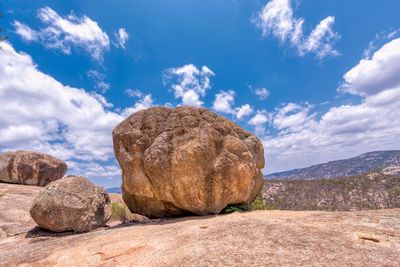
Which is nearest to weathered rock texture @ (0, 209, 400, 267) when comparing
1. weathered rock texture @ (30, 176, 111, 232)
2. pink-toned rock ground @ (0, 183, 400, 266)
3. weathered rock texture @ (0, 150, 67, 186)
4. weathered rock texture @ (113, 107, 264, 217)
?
pink-toned rock ground @ (0, 183, 400, 266)

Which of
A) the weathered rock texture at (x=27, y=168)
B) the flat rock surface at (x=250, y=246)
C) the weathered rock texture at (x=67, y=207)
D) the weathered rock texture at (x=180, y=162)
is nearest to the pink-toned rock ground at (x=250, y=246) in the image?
the flat rock surface at (x=250, y=246)

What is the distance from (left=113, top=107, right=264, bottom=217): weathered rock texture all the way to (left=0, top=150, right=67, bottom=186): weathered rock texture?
1867cm

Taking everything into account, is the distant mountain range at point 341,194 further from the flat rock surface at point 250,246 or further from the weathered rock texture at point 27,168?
the flat rock surface at point 250,246

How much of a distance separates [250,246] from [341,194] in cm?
6096

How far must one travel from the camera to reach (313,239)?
392 cm

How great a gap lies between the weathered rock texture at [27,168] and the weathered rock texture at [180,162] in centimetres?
1867

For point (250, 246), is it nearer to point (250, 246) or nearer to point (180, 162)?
point (250, 246)

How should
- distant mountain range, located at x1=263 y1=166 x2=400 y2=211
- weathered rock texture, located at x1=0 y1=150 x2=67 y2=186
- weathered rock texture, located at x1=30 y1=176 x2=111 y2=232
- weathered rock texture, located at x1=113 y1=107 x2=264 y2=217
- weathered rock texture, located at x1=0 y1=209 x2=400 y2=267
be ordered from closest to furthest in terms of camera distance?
weathered rock texture, located at x1=0 y1=209 x2=400 y2=267, weathered rock texture, located at x1=30 y1=176 x2=111 y2=232, weathered rock texture, located at x1=113 y1=107 x2=264 y2=217, weathered rock texture, located at x1=0 y1=150 x2=67 y2=186, distant mountain range, located at x1=263 y1=166 x2=400 y2=211

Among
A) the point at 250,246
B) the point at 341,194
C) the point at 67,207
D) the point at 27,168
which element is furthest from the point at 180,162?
the point at 341,194

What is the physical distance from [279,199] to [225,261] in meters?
61.6

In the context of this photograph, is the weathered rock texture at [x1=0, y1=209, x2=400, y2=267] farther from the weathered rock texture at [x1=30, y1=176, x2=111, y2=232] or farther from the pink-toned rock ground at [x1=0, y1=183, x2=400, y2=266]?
the weathered rock texture at [x1=30, y1=176, x2=111, y2=232]

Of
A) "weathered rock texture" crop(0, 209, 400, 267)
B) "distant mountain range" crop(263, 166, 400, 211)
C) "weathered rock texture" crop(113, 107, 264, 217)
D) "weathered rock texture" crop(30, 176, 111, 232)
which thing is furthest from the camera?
"distant mountain range" crop(263, 166, 400, 211)

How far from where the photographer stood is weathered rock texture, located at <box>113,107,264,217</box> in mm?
8492

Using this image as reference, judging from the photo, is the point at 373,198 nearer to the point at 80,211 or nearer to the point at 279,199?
the point at 279,199
